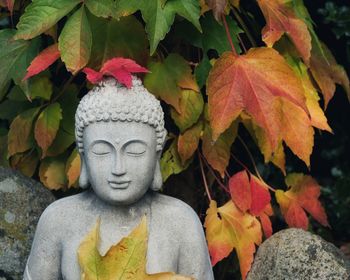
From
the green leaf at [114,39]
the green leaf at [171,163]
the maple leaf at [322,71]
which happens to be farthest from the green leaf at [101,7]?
the maple leaf at [322,71]

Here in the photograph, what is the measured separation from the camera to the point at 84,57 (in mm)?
2682

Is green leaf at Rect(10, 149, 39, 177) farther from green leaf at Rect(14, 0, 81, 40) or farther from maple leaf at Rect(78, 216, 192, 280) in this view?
maple leaf at Rect(78, 216, 192, 280)

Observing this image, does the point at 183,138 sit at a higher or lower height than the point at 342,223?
higher

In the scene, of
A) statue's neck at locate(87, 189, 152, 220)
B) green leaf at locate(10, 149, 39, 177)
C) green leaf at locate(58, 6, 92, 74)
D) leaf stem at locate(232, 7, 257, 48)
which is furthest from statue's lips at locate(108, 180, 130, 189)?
leaf stem at locate(232, 7, 257, 48)

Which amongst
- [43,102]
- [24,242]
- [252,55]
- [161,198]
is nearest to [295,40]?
[252,55]

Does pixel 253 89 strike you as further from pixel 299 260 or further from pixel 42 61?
pixel 42 61

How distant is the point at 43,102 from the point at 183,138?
53 cm

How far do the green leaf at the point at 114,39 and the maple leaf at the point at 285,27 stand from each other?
42cm

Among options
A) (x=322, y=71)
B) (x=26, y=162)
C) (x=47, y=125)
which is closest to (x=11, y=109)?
(x=26, y=162)

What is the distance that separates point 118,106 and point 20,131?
2.29ft

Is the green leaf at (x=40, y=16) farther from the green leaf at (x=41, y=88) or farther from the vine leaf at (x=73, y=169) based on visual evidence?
the vine leaf at (x=73, y=169)

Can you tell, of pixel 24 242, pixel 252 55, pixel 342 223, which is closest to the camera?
pixel 252 55

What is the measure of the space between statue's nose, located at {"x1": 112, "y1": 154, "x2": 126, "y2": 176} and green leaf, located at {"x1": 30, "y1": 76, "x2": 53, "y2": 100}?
639 mm

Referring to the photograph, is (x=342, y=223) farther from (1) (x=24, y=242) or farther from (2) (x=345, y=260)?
(1) (x=24, y=242)
